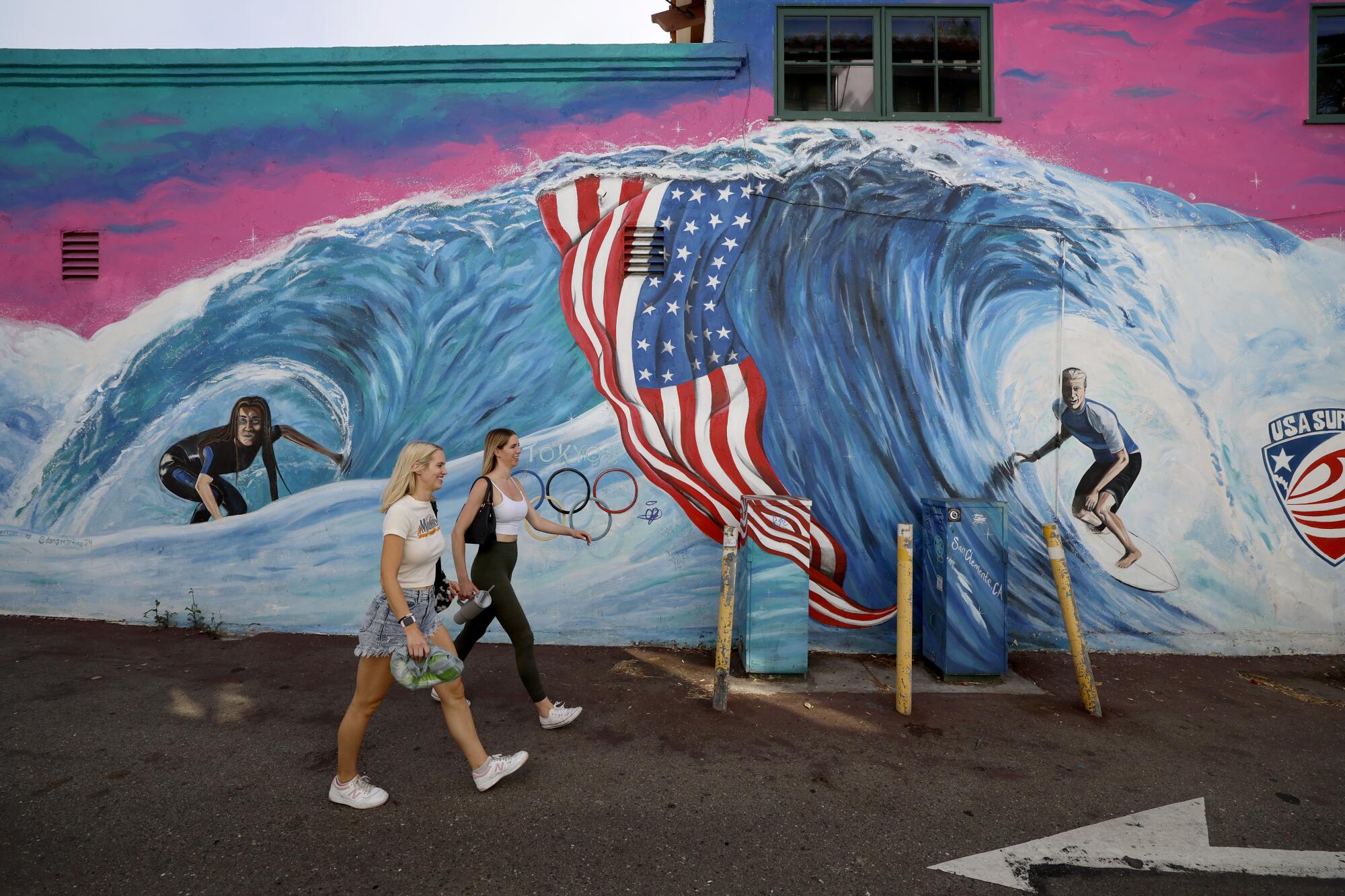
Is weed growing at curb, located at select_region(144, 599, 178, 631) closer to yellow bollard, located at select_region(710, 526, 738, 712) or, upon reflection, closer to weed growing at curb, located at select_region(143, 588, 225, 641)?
weed growing at curb, located at select_region(143, 588, 225, 641)

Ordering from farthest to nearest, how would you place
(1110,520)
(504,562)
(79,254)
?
(79,254) → (1110,520) → (504,562)

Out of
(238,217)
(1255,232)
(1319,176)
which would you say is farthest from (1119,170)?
(238,217)

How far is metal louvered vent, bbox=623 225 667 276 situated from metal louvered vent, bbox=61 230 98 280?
5230 mm

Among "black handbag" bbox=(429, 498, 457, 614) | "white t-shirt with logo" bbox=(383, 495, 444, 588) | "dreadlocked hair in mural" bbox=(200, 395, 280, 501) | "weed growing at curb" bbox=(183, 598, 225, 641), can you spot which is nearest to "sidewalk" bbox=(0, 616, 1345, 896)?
"weed growing at curb" bbox=(183, 598, 225, 641)

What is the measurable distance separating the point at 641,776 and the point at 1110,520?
5.03 meters

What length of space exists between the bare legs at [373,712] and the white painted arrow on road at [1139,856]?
7.82 ft

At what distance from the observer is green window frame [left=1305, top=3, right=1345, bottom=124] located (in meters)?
6.71

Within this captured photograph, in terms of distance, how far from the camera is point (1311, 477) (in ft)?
21.6

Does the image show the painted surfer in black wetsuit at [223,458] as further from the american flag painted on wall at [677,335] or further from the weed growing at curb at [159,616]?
the american flag painted on wall at [677,335]

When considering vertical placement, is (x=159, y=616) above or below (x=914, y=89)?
below

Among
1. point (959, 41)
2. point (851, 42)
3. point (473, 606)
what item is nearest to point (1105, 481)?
point (959, 41)

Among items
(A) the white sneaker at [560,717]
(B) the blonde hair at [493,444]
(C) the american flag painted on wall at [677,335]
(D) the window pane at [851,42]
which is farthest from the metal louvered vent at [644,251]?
(A) the white sneaker at [560,717]

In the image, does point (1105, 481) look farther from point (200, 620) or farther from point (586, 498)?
point (200, 620)

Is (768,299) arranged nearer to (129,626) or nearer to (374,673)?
(374,673)
